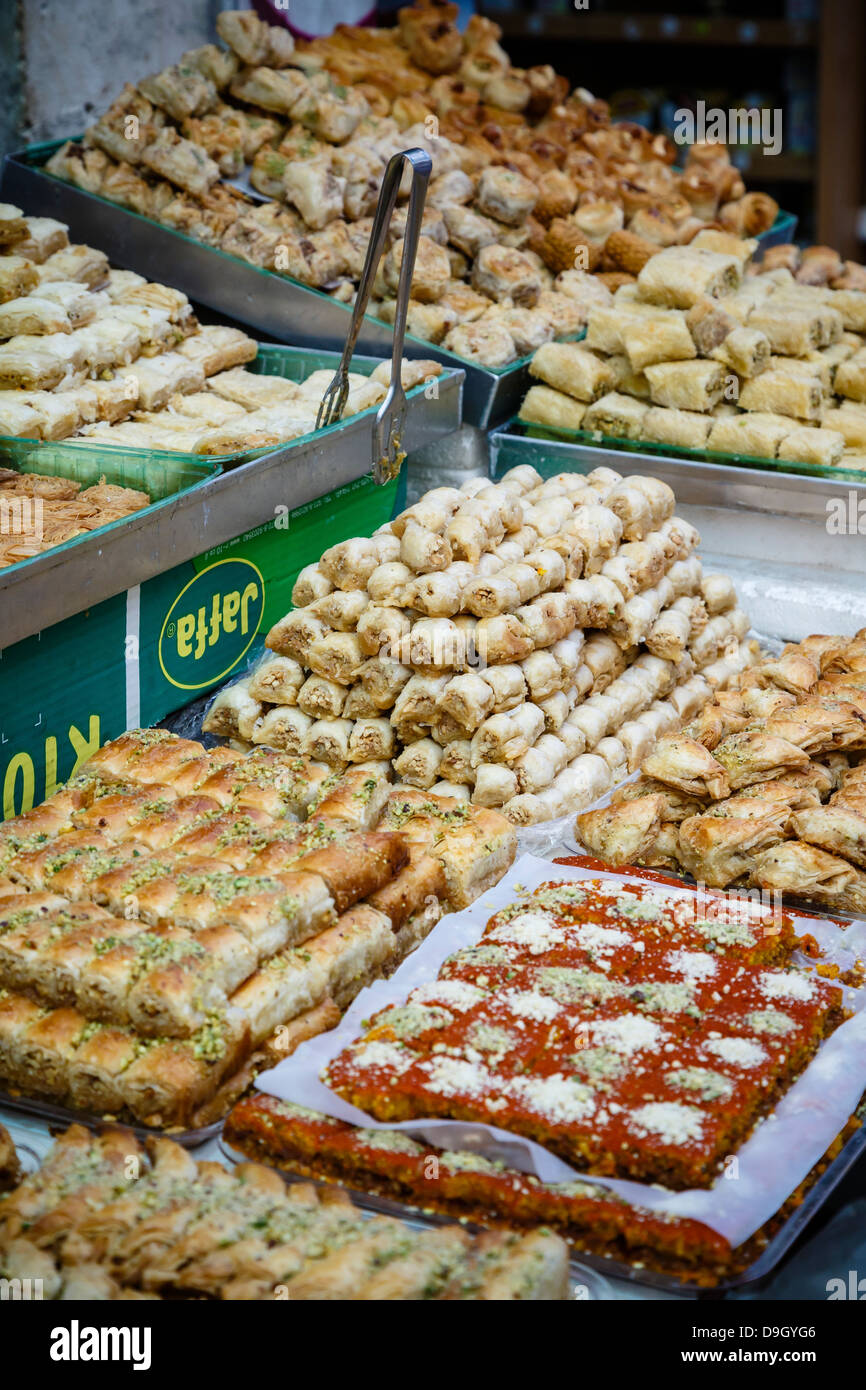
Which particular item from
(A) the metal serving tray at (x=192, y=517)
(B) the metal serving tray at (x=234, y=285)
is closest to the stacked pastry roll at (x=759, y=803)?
(A) the metal serving tray at (x=192, y=517)

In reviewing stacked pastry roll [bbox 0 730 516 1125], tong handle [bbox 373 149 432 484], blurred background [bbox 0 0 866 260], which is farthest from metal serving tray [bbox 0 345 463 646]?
blurred background [bbox 0 0 866 260]

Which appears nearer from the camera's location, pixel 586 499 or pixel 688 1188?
pixel 688 1188

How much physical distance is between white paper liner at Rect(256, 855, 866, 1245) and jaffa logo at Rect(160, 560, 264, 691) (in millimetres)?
1399

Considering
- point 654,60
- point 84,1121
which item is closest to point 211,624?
point 84,1121

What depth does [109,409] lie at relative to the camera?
4.52m

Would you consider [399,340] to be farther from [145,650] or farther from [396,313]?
[145,650]

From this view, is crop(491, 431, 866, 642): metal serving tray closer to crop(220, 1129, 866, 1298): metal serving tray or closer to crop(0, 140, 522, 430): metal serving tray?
crop(0, 140, 522, 430): metal serving tray

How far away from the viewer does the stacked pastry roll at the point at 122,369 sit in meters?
4.35

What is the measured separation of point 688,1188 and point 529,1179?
0.26 meters

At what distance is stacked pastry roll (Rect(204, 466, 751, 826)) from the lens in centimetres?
367

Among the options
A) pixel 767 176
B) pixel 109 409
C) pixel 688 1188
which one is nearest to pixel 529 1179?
pixel 688 1188

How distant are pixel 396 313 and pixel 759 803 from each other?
174cm

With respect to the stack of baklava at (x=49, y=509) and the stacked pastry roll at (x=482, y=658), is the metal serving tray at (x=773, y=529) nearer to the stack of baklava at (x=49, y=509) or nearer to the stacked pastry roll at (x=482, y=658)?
the stacked pastry roll at (x=482, y=658)

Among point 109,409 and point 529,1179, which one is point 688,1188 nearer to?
point 529,1179
